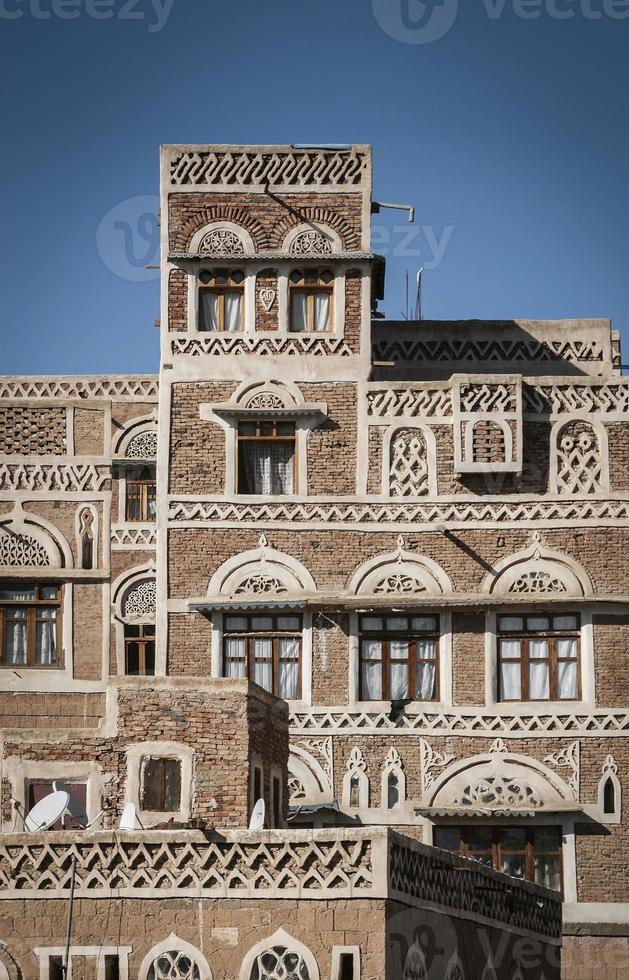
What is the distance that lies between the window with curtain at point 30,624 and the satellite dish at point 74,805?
13605mm

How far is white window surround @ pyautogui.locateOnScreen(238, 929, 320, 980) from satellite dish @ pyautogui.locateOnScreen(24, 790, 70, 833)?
2986mm

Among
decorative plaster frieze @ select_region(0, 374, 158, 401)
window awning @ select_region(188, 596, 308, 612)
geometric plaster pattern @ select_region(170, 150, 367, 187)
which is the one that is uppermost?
geometric plaster pattern @ select_region(170, 150, 367, 187)

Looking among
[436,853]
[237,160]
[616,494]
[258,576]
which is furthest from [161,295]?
[436,853]

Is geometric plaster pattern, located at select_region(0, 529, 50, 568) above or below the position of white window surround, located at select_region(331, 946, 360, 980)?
above

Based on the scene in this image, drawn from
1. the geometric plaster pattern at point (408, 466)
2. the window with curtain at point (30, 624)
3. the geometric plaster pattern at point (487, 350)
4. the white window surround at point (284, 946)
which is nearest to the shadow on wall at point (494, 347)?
the geometric plaster pattern at point (487, 350)

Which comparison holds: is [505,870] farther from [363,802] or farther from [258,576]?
[258,576]

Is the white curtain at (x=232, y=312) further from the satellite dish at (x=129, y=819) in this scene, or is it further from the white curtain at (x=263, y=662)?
the satellite dish at (x=129, y=819)

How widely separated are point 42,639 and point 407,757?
27.3ft

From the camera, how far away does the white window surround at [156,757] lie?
32.6 m

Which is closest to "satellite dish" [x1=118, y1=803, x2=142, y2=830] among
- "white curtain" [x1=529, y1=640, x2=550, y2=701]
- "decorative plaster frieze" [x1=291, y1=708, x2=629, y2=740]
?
"decorative plaster frieze" [x1=291, y1=708, x2=629, y2=740]

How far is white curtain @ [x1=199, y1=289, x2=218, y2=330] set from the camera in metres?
45.5

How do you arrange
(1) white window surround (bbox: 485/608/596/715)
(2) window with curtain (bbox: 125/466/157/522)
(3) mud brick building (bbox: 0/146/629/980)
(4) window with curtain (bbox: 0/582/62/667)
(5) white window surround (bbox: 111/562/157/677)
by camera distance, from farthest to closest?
(2) window with curtain (bbox: 125/466/157/522), (5) white window surround (bbox: 111/562/157/677), (4) window with curtain (bbox: 0/582/62/667), (1) white window surround (bbox: 485/608/596/715), (3) mud brick building (bbox: 0/146/629/980)

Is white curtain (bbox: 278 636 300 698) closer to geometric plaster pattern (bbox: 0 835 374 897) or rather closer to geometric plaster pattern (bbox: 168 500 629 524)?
geometric plaster pattern (bbox: 168 500 629 524)

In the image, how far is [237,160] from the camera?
1807 inches
